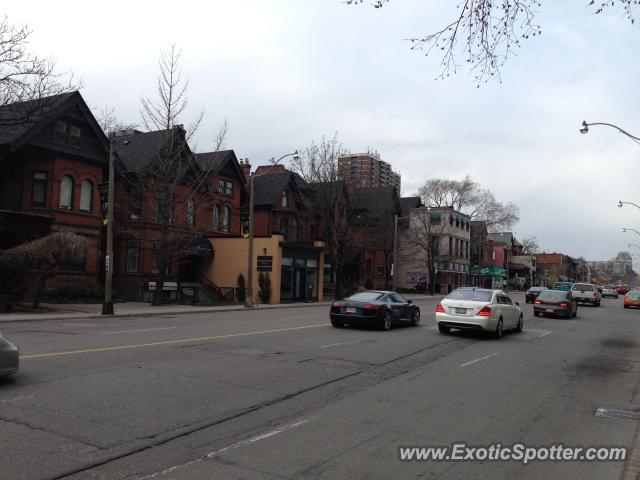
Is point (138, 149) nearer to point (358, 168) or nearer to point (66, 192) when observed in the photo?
point (66, 192)

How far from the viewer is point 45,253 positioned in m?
23.0

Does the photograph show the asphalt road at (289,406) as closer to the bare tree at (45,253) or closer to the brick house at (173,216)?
the bare tree at (45,253)

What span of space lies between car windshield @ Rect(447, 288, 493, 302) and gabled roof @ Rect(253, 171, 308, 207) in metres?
27.2

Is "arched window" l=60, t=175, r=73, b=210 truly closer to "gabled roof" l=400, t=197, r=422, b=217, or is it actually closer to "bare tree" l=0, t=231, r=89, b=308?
"bare tree" l=0, t=231, r=89, b=308

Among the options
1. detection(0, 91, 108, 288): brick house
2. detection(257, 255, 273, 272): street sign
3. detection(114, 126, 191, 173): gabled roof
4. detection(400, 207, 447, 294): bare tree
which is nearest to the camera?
detection(0, 91, 108, 288): brick house

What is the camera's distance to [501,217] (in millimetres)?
85875

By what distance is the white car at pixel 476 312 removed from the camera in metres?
16.3

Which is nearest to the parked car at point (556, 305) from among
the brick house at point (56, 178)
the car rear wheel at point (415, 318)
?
the car rear wheel at point (415, 318)

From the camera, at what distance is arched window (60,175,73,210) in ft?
100

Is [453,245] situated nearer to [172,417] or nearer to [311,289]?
[311,289]

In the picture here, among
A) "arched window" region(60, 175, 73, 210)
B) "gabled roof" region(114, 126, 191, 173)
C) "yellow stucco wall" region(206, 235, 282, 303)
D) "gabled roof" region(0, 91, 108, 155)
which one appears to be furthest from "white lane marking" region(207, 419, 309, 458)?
"yellow stucco wall" region(206, 235, 282, 303)

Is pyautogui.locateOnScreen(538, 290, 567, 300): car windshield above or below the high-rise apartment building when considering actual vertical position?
below

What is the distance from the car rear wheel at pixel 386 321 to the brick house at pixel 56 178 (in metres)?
16.1

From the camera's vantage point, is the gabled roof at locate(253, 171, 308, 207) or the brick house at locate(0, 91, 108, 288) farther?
the gabled roof at locate(253, 171, 308, 207)
